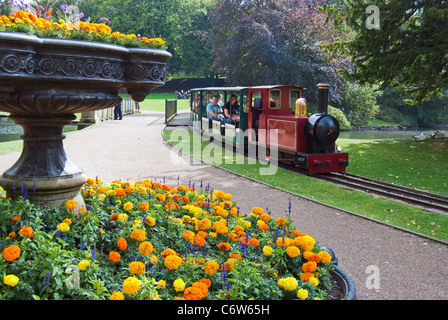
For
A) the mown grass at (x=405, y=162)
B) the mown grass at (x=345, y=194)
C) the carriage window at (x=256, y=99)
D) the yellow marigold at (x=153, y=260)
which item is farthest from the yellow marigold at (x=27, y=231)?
the carriage window at (x=256, y=99)

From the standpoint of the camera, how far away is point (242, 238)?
4426 millimetres

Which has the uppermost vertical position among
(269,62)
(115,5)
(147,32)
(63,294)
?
(115,5)

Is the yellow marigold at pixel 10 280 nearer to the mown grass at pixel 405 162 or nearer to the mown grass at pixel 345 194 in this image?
the mown grass at pixel 345 194

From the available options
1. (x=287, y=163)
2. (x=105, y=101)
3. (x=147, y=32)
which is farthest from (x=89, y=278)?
(x=147, y=32)

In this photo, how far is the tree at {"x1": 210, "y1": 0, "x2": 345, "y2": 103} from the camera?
28719 millimetres

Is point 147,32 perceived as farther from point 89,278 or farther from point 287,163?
point 89,278

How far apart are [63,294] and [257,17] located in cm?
2795

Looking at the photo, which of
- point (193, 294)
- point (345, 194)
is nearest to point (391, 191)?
point (345, 194)

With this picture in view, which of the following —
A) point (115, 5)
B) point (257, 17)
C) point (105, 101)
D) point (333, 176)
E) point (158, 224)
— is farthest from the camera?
point (115, 5)

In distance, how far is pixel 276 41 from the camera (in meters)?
29.2

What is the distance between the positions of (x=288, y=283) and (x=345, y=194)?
679 cm

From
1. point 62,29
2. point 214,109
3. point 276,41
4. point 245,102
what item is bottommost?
point 214,109

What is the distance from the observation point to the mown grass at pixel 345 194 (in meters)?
7.78

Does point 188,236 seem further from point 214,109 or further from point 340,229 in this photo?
point 214,109
